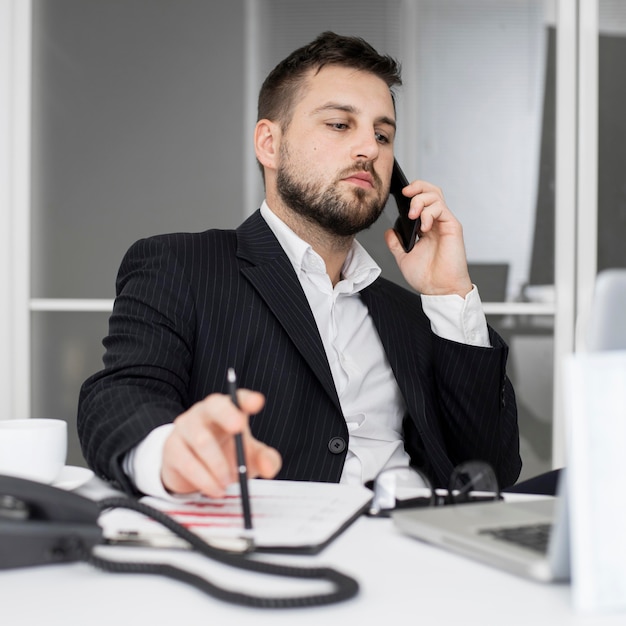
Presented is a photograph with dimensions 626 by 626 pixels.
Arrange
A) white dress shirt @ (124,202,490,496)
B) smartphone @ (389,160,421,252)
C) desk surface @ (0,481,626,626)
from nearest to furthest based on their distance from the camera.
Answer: desk surface @ (0,481,626,626) → white dress shirt @ (124,202,490,496) → smartphone @ (389,160,421,252)

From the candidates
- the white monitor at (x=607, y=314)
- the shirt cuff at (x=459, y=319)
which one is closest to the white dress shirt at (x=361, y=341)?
the shirt cuff at (x=459, y=319)

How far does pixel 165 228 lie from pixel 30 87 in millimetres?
629

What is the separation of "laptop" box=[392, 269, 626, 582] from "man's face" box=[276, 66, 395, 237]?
3.55ft

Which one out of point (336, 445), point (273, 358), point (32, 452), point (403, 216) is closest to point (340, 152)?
point (403, 216)

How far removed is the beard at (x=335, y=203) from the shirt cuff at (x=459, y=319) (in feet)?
0.85

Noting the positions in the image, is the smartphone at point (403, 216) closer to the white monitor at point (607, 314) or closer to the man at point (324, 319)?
the man at point (324, 319)

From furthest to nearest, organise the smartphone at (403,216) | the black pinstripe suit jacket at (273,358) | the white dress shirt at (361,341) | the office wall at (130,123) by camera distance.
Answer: the office wall at (130,123)
the smartphone at (403,216)
the white dress shirt at (361,341)
the black pinstripe suit jacket at (273,358)

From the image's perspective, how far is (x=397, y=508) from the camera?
92cm

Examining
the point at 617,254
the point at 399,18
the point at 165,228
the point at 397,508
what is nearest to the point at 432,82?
the point at 399,18

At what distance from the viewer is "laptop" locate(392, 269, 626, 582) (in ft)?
1.98

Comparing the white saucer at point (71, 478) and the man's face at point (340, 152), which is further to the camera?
the man's face at point (340, 152)

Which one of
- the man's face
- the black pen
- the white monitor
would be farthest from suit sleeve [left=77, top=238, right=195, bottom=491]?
the white monitor

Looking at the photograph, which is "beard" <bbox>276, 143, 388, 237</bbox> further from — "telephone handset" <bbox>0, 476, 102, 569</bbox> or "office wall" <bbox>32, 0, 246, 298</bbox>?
"telephone handset" <bbox>0, 476, 102, 569</bbox>

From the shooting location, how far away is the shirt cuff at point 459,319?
181cm
